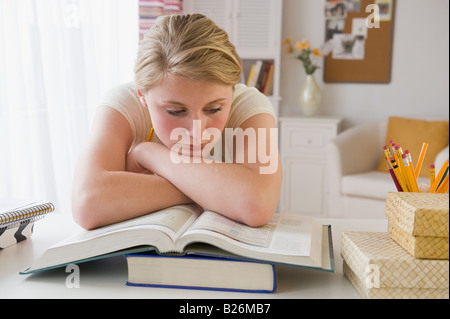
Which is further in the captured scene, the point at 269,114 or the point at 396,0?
the point at 396,0

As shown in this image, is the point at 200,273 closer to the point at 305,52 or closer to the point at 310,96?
the point at 310,96

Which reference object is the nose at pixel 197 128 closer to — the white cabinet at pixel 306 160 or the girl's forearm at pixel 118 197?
the girl's forearm at pixel 118 197

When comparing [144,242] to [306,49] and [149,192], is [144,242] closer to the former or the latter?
[149,192]

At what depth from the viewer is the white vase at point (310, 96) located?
3506 millimetres

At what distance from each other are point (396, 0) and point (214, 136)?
9.93ft

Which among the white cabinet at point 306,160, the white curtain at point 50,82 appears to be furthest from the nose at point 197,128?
the white cabinet at point 306,160

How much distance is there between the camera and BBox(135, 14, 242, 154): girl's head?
0.87m

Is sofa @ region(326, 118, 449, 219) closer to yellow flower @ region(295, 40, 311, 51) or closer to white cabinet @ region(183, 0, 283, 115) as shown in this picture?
yellow flower @ region(295, 40, 311, 51)

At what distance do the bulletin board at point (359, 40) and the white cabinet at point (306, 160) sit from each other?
1.56 ft

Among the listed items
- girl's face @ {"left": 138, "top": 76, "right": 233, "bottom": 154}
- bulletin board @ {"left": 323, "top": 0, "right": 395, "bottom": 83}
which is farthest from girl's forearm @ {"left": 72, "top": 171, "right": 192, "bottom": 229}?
bulletin board @ {"left": 323, "top": 0, "right": 395, "bottom": 83}

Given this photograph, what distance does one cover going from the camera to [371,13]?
11.6 ft

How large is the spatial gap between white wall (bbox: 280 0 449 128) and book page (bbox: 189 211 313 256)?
287 centimetres

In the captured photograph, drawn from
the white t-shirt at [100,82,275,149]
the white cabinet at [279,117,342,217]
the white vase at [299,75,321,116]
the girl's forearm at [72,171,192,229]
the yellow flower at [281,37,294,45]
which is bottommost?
the white cabinet at [279,117,342,217]

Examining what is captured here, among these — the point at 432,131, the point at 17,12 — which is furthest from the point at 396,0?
the point at 17,12
